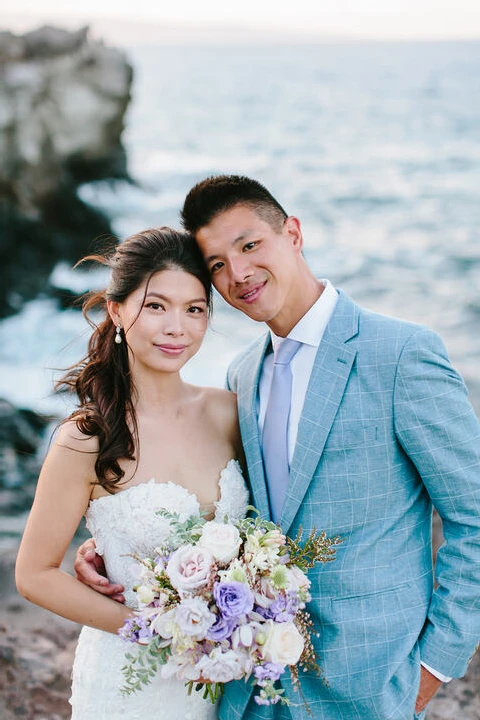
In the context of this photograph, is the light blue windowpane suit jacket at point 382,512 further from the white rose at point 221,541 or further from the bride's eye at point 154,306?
the bride's eye at point 154,306

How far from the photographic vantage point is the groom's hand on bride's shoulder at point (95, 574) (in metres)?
2.48

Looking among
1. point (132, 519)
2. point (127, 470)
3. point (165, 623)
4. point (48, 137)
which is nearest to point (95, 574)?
point (132, 519)

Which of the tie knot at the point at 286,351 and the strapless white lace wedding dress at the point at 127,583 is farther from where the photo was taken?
the tie knot at the point at 286,351

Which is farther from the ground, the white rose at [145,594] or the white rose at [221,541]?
the white rose at [221,541]

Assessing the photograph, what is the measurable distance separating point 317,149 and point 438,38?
6391 millimetres

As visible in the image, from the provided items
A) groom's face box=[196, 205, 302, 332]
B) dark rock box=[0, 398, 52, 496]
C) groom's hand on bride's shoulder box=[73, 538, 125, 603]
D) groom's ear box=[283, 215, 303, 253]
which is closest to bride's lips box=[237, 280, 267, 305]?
groom's face box=[196, 205, 302, 332]

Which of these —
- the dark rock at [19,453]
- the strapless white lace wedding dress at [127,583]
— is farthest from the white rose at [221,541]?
the dark rock at [19,453]

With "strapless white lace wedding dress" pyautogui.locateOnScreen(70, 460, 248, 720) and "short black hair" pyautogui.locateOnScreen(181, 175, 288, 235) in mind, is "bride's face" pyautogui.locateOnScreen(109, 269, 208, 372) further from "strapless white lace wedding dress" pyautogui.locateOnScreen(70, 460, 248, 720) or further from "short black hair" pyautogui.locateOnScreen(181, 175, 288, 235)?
"strapless white lace wedding dress" pyautogui.locateOnScreen(70, 460, 248, 720)

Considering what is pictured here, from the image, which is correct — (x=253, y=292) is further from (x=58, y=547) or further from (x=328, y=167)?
(x=328, y=167)

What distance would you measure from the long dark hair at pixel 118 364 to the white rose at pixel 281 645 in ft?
2.56

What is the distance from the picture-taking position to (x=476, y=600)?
2.37m

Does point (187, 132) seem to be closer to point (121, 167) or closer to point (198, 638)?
point (121, 167)

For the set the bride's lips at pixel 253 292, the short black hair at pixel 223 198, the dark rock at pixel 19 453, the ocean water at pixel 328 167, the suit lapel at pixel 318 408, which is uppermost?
the short black hair at pixel 223 198

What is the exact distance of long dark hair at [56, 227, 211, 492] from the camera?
2506mm
